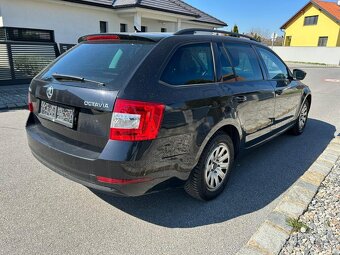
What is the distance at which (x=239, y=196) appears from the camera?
3.19m

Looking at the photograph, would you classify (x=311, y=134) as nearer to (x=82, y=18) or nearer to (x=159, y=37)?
(x=159, y=37)

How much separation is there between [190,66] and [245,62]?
115cm

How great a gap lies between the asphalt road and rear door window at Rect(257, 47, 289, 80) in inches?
51.9

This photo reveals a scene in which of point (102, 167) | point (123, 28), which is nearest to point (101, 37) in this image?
point (102, 167)

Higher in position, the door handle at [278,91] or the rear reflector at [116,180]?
the door handle at [278,91]

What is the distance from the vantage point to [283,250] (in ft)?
7.54

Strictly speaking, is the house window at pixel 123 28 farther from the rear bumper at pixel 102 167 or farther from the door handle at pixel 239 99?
the rear bumper at pixel 102 167

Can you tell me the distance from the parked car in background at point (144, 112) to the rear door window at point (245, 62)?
3 centimetres

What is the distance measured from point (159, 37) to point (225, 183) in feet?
5.84

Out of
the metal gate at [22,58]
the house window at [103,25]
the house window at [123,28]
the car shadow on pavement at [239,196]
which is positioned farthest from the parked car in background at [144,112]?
the house window at [123,28]

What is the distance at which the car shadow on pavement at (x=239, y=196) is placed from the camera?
9.17ft

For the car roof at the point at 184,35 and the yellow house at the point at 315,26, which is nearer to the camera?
the car roof at the point at 184,35

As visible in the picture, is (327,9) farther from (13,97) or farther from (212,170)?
(212,170)

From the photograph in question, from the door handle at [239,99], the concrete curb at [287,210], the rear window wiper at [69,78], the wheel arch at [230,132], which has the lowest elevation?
the concrete curb at [287,210]
